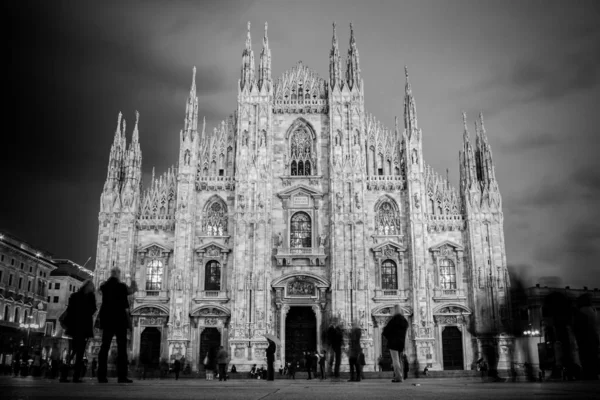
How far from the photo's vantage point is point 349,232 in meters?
41.7

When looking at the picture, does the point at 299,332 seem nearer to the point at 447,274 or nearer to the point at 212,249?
the point at 212,249

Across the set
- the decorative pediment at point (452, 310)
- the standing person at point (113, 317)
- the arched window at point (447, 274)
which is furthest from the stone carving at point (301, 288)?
the standing person at point (113, 317)

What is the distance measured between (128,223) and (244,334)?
11.3 meters

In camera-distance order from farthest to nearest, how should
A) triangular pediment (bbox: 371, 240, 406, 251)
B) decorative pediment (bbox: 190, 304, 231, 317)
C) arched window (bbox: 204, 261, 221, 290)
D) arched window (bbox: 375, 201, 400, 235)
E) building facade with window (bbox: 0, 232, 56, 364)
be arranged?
building facade with window (bbox: 0, 232, 56, 364), arched window (bbox: 375, 201, 400, 235), arched window (bbox: 204, 261, 221, 290), triangular pediment (bbox: 371, 240, 406, 251), decorative pediment (bbox: 190, 304, 231, 317)

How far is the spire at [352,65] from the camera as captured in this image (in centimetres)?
4528

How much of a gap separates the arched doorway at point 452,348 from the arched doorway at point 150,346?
19.3 m

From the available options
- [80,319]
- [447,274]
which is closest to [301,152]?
[447,274]

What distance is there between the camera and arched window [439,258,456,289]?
42250 mm

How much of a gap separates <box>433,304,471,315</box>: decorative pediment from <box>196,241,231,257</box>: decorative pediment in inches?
588

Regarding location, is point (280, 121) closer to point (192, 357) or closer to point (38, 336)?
point (192, 357)

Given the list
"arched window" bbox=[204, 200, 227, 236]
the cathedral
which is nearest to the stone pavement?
the cathedral

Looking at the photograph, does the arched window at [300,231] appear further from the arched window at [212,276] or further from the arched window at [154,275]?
the arched window at [154,275]

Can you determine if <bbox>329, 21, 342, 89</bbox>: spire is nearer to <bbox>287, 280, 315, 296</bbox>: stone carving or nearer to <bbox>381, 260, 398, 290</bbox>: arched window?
<bbox>381, 260, 398, 290</bbox>: arched window

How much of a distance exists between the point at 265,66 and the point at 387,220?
48.0 ft
